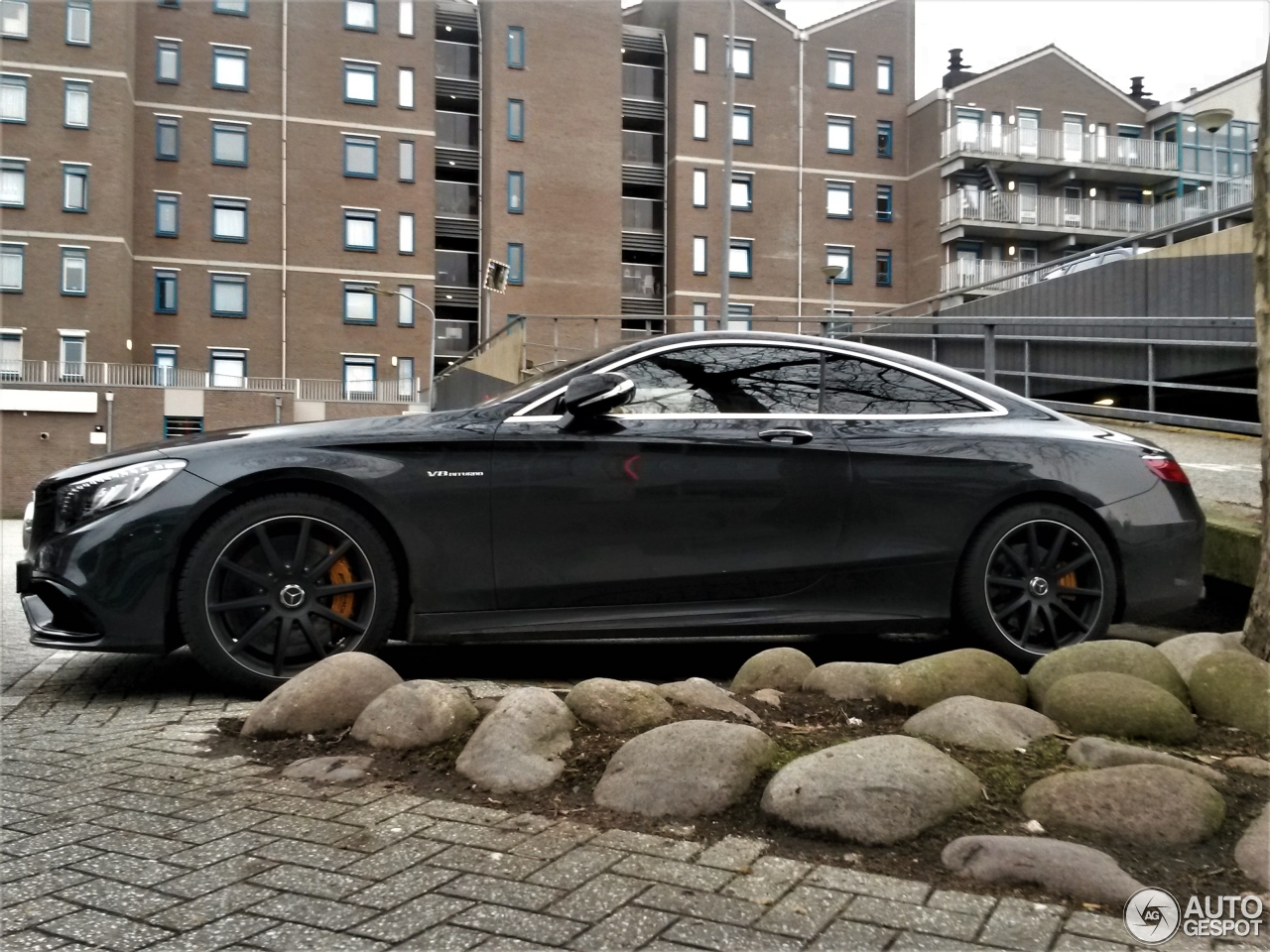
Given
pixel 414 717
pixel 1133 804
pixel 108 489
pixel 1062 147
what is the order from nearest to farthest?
1. pixel 1133 804
2. pixel 414 717
3. pixel 108 489
4. pixel 1062 147

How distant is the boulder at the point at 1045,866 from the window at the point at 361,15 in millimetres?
52317

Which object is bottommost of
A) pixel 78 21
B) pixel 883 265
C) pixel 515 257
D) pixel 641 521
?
pixel 641 521

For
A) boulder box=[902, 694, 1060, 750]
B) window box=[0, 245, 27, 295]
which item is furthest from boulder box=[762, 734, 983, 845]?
window box=[0, 245, 27, 295]

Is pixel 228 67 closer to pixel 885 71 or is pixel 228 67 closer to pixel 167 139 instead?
pixel 167 139

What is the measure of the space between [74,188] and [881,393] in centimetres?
4639

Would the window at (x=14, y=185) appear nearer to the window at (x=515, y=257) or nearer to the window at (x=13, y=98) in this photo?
the window at (x=13, y=98)

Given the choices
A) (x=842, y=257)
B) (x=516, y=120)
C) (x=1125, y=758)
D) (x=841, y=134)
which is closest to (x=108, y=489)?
(x=1125, y=758)

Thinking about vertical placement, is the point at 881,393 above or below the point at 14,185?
below

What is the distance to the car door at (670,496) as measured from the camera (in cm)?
452

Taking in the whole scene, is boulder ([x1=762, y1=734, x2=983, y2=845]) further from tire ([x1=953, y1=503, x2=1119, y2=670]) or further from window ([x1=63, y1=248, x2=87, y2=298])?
window ([x1=63, y1=248, x2=87, y2=298])

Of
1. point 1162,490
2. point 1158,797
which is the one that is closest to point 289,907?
point 1158,797

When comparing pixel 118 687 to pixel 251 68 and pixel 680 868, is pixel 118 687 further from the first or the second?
pixel 251 68

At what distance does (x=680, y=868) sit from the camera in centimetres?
261

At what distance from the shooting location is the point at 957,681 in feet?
12.3
